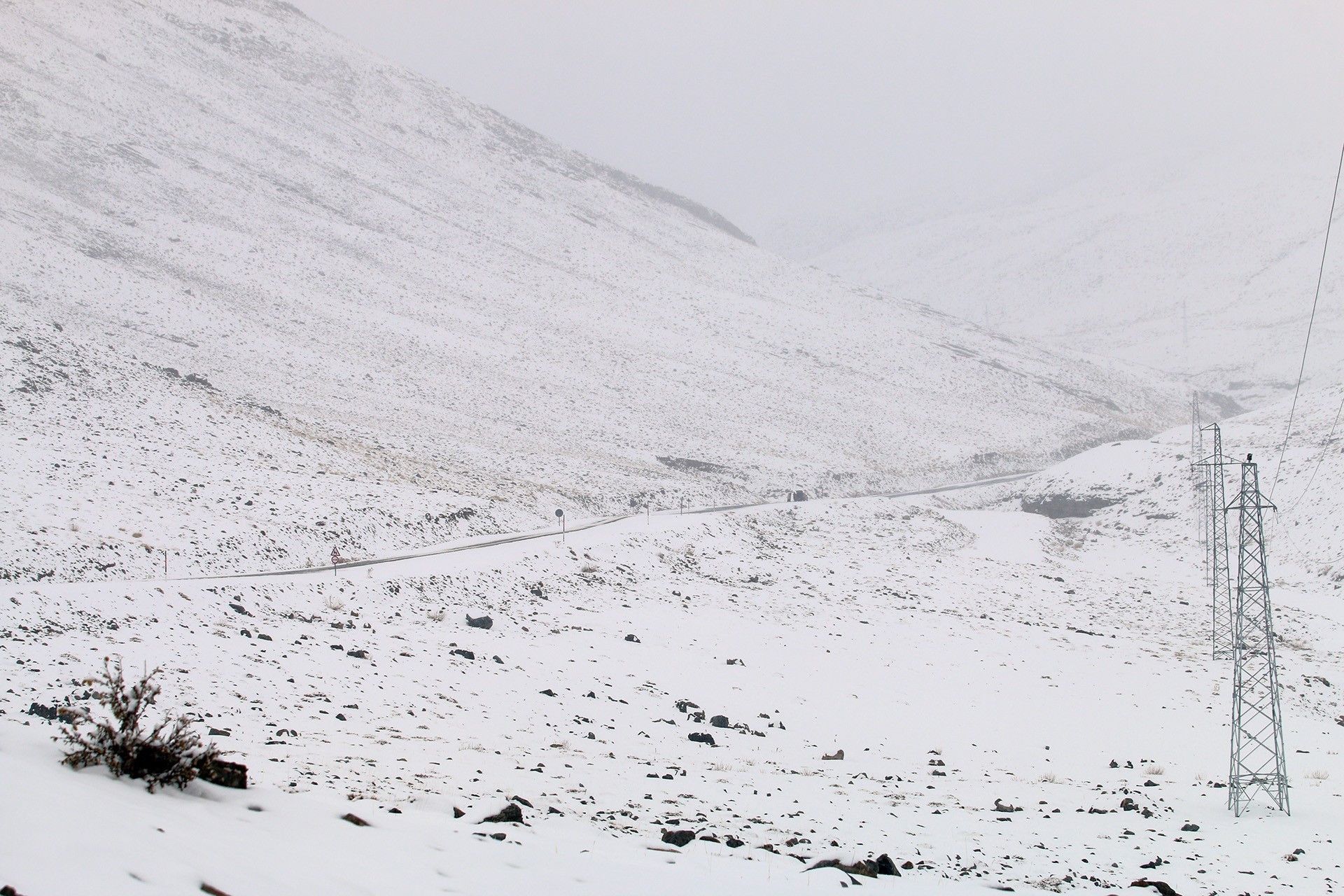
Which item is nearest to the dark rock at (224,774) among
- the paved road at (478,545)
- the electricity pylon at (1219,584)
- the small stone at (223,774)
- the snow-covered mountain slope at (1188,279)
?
the small stone at (223,774)

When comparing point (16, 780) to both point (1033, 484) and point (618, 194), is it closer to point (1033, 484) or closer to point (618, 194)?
point (1033, 484)

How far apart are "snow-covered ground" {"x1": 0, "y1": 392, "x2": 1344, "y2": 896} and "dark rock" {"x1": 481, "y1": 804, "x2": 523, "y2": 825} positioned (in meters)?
0.17

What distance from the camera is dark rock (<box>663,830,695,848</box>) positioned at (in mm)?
10672

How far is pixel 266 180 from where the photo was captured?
3661 inches

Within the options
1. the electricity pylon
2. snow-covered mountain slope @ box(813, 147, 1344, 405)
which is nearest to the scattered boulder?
the electricity pylon

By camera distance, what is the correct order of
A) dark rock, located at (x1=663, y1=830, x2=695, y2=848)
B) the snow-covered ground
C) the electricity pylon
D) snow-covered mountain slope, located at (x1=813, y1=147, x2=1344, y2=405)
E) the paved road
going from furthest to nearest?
snow-covered mountain slope, located at (x1=813, y1=147, x2=1344, y2=405) → the electricity pylon → the paved road → dark rock, located at (x1=663, y1=830, x2=695, y2=848) → the snow-covered ground

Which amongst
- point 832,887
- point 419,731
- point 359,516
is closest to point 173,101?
point 359,516

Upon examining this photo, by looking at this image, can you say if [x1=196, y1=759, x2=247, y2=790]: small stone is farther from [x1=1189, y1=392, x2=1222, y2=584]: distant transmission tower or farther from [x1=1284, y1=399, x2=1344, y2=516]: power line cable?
[x1=1284, y1=399, x2=1344, y2=516]: power line cable

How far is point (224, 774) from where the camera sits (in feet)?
30.6

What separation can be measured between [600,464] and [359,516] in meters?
26.8

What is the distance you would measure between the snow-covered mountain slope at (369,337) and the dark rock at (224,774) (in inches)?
668

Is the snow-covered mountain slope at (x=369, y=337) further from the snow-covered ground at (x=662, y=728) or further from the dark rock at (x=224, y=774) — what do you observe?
the dark rock at (x=224, y=774)

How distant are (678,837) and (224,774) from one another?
506cm

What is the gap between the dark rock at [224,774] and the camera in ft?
30.2
